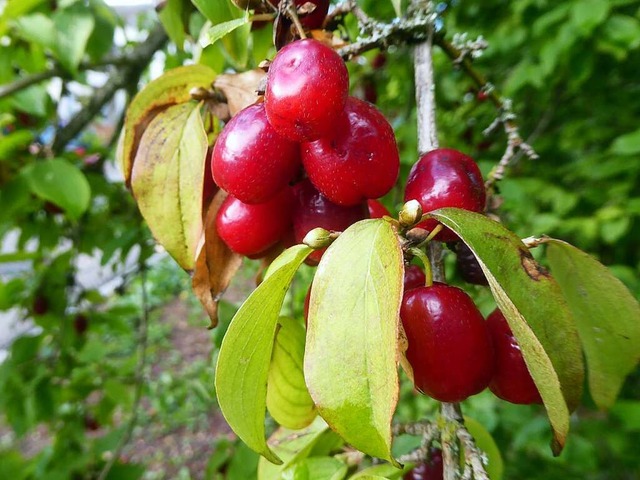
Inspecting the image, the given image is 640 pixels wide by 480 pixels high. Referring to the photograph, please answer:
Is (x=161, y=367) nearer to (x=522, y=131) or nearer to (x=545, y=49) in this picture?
(x=522, y=131)

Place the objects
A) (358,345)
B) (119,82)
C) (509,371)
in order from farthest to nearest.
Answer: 1. (119,82)
2. (509,371)
3. (358,345)

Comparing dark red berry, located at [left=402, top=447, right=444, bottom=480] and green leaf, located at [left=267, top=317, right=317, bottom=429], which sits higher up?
green leaf, located at [left=267, top=317, right=317, bottom=429]

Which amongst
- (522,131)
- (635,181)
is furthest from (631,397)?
(522,131)

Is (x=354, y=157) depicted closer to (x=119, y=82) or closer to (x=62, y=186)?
(x=62, y=186)

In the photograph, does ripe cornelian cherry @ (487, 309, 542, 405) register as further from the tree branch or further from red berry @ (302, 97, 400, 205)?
the tree branch

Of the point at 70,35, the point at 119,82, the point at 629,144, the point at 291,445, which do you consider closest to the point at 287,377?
the point at 291,445

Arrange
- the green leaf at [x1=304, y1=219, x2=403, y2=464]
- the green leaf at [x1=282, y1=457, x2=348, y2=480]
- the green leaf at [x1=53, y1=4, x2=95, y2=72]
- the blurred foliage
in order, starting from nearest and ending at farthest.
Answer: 1. the green leaf at [x1=304, y1=219, x2=403, y2=464]
2. the green leaf at [x1=282, y1=457, x2=348, y2=480]
3. the green leaf at [x1=53, y1=4, x2=95, y2=72]
4. the blurred foliage

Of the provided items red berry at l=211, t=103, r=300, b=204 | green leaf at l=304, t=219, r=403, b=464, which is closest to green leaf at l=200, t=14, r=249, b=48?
red berry at l=211, t=103, r=300, b=204
